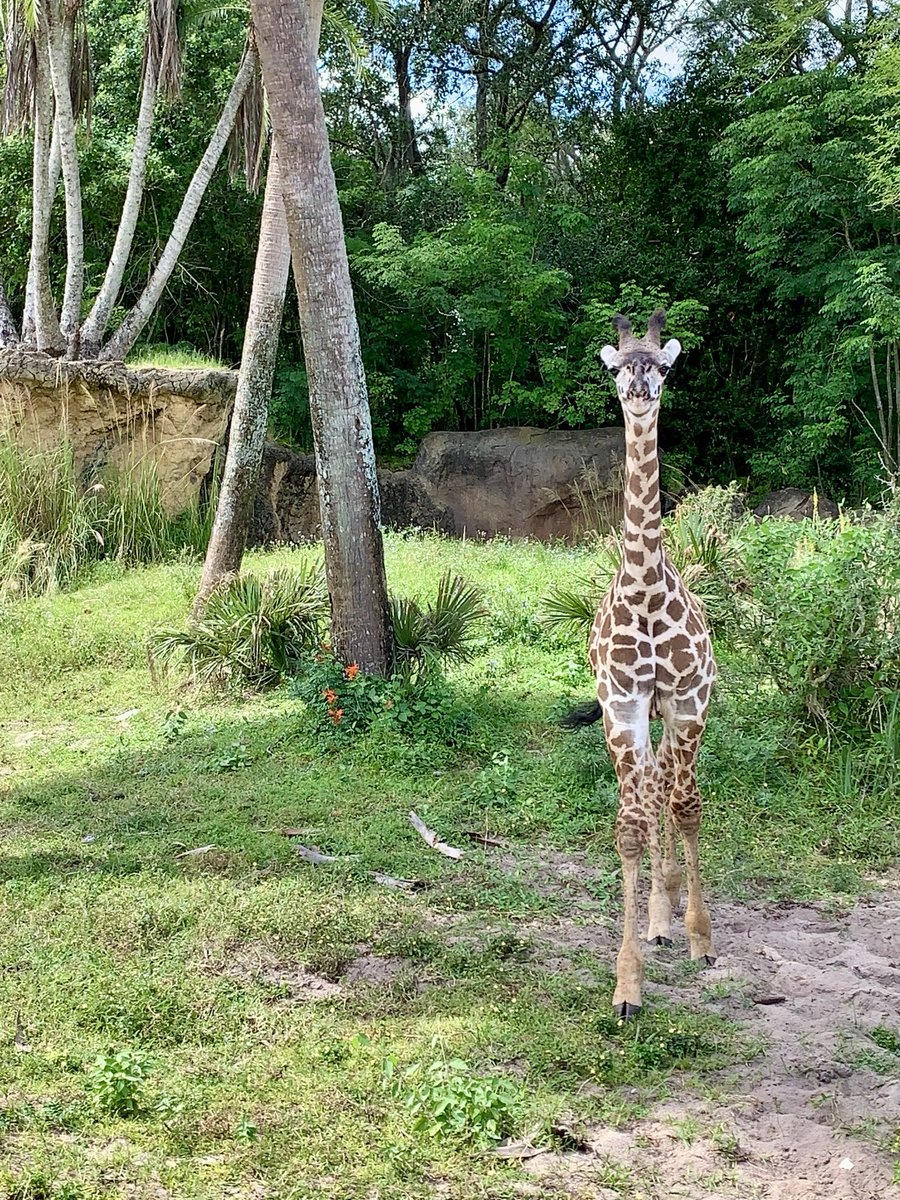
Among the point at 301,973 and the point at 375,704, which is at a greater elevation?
the point at 375,704

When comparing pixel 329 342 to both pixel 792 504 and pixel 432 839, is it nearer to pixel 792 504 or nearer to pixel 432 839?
pixel 432 839

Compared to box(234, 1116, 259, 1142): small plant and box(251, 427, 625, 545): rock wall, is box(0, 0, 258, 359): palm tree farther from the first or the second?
box(234, 1116, 259, 1142): small plant

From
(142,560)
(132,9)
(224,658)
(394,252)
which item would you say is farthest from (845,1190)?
(132,9)

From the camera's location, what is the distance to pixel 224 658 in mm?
8539

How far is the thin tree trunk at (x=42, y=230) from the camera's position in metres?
13.8

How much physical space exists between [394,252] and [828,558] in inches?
478

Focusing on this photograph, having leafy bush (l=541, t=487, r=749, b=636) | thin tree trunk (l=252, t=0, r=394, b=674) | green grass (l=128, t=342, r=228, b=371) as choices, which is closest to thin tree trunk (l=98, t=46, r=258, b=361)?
green grass (l=128, t=342, r=228, b=371)

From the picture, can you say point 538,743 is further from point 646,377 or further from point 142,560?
point 142,560

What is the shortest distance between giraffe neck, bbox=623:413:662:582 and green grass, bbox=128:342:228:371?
34.0ft

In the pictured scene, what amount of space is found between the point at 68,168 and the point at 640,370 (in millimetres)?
11774

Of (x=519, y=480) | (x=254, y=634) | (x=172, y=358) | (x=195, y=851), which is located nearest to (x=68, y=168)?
(x=172, y=358)

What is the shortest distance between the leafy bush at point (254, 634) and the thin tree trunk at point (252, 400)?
0.37 meters

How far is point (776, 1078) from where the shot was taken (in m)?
3.74

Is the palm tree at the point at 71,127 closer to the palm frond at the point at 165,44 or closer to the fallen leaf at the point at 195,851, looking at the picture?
the palm frond at the point at 165,44
